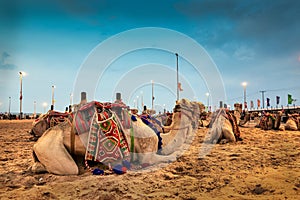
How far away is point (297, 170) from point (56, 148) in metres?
3.68

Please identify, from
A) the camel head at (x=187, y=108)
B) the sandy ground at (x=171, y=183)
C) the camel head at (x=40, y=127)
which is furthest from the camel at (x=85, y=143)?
the camel head at (x=40, y=127)

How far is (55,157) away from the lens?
3.26m

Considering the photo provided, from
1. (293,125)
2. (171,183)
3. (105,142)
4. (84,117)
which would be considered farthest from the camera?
(293,125)

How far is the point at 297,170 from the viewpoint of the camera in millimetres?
3496

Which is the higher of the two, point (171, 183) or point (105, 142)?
point (105, 142)

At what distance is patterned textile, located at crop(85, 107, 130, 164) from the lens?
3.39 meters

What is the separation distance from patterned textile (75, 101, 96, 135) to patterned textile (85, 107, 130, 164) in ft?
0.29

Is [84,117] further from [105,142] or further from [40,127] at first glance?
[40,127]

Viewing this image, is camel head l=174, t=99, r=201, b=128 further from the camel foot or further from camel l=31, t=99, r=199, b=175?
the camel foot

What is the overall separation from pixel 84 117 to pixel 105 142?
53 cm

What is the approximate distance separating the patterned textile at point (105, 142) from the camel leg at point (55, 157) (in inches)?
10.6

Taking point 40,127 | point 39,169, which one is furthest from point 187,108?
point 40,127

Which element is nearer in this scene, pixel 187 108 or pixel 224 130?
pixel 187 108

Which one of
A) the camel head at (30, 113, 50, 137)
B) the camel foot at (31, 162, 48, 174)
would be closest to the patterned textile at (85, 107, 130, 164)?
the camel foot at (31, 162, 48, 174)
